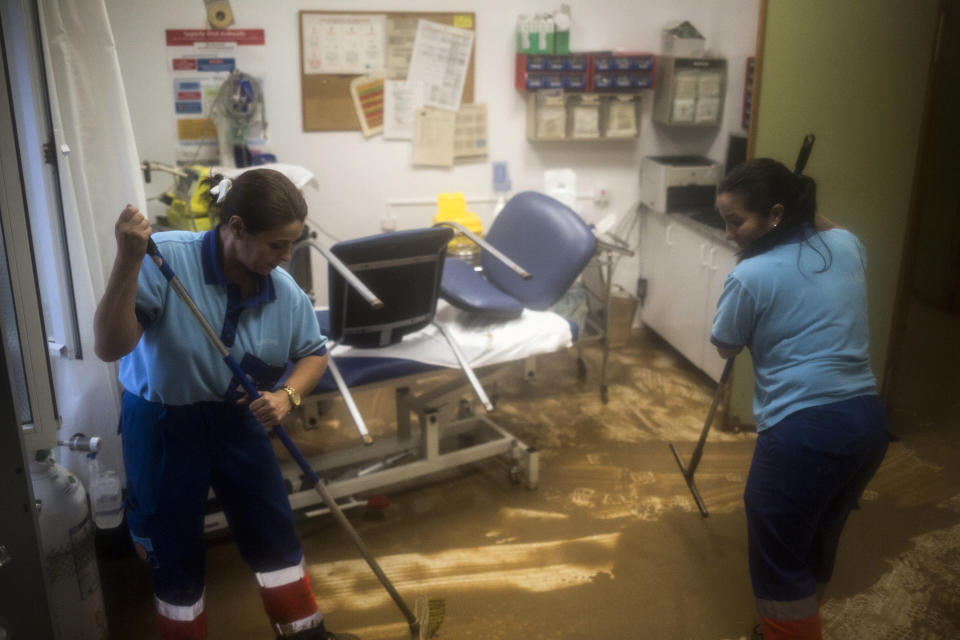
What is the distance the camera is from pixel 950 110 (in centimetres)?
508

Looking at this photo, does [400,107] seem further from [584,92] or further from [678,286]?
[678,286]

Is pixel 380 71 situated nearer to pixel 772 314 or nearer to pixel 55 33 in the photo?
pixel 55 33

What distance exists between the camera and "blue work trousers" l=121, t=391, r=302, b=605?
1882mm

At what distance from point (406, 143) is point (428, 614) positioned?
2.61 m

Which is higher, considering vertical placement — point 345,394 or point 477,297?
point 477,297

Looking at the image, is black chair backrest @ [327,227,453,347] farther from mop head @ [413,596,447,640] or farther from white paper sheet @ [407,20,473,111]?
white paper sheet @ [407,20,473,111]

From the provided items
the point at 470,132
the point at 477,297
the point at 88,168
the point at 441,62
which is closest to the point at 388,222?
the point at 470,132

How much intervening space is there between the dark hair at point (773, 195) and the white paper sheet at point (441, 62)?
2.54 metres

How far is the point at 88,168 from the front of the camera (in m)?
2.48

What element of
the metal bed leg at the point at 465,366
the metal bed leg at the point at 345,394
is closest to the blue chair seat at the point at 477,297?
the metal bed leg at the point at 465,366

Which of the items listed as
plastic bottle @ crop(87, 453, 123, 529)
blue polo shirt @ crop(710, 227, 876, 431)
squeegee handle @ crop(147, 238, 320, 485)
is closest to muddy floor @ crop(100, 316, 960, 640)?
plastic bottle @ crop(87, 453, 123, 529)

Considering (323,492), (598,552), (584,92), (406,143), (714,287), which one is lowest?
(598,552)

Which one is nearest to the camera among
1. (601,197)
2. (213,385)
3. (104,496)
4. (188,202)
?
(213,385)

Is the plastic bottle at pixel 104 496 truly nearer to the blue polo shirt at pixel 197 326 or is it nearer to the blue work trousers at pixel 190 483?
the blue work trousers at pixel 190 483
